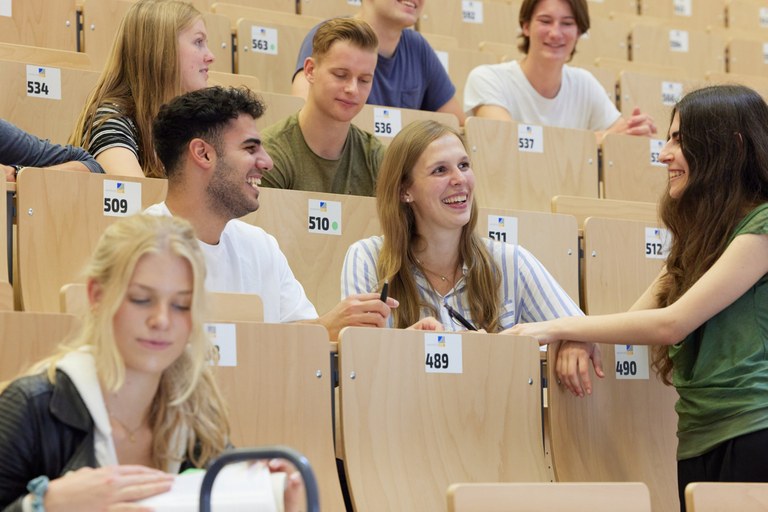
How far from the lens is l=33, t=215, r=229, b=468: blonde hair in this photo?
147cm

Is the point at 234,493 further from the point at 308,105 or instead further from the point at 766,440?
the point at 308,105

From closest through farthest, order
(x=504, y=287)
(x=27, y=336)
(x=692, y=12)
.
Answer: (x=27, y=336) < (x=504, y=287) < (x=692, y=12)

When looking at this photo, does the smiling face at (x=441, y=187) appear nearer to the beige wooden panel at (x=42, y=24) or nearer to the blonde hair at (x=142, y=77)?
the blonde hair at (x=142, y=77)

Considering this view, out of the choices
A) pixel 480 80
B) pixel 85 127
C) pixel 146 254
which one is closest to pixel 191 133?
pixel 85 127

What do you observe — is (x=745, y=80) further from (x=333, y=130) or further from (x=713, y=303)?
(x=713, y=303)

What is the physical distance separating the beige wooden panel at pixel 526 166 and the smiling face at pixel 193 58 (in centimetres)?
79

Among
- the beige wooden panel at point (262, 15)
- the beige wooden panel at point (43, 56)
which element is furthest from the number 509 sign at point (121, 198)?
the beige wooden panel at point (262, 15)

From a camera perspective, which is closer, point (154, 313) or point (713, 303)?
point (154, 313)

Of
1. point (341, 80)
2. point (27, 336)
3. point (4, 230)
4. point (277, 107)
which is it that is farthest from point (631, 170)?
point (27, 336)

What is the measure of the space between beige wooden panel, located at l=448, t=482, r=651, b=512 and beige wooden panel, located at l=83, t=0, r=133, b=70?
91.7 inches

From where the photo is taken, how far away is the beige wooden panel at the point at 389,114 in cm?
337

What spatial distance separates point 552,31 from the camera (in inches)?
150

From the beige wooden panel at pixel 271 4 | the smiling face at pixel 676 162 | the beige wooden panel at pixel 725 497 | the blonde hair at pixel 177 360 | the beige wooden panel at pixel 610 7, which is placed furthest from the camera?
the beige wooden panel at pixel 610 7

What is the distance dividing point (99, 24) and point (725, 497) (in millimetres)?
2511
